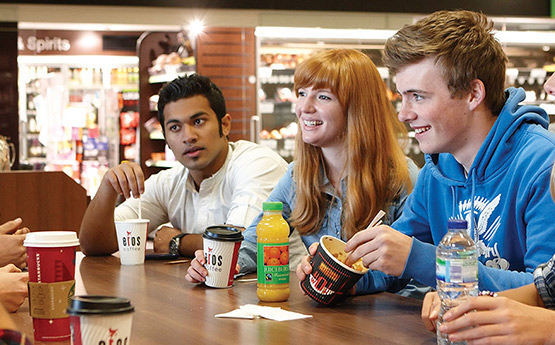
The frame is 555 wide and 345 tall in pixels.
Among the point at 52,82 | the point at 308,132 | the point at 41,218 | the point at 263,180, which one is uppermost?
the point at 52,82

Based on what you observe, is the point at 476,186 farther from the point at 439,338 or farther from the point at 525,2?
the point at 525,2

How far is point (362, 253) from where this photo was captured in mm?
1648

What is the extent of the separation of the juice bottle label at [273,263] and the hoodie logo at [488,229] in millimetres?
513

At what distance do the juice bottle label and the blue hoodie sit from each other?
28 cm

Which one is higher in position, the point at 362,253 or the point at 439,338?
the point at 362,253

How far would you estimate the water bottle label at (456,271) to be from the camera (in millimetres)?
1354

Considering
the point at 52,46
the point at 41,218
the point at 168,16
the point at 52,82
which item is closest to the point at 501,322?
the point at 41,218

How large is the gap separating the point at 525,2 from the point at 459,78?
6.42m

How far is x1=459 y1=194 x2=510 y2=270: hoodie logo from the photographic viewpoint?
5.82 feet

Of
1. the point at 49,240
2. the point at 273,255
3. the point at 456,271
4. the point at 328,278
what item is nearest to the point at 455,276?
the point at 456,271

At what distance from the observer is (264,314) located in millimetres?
1697

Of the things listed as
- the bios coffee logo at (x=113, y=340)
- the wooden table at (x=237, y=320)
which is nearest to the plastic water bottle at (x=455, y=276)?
the wooden table at (x=237, y=320)

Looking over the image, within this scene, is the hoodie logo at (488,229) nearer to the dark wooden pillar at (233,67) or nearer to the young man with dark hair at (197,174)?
the young man with dark hair at (197,174)

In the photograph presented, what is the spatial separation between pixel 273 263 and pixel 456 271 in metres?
0.63
